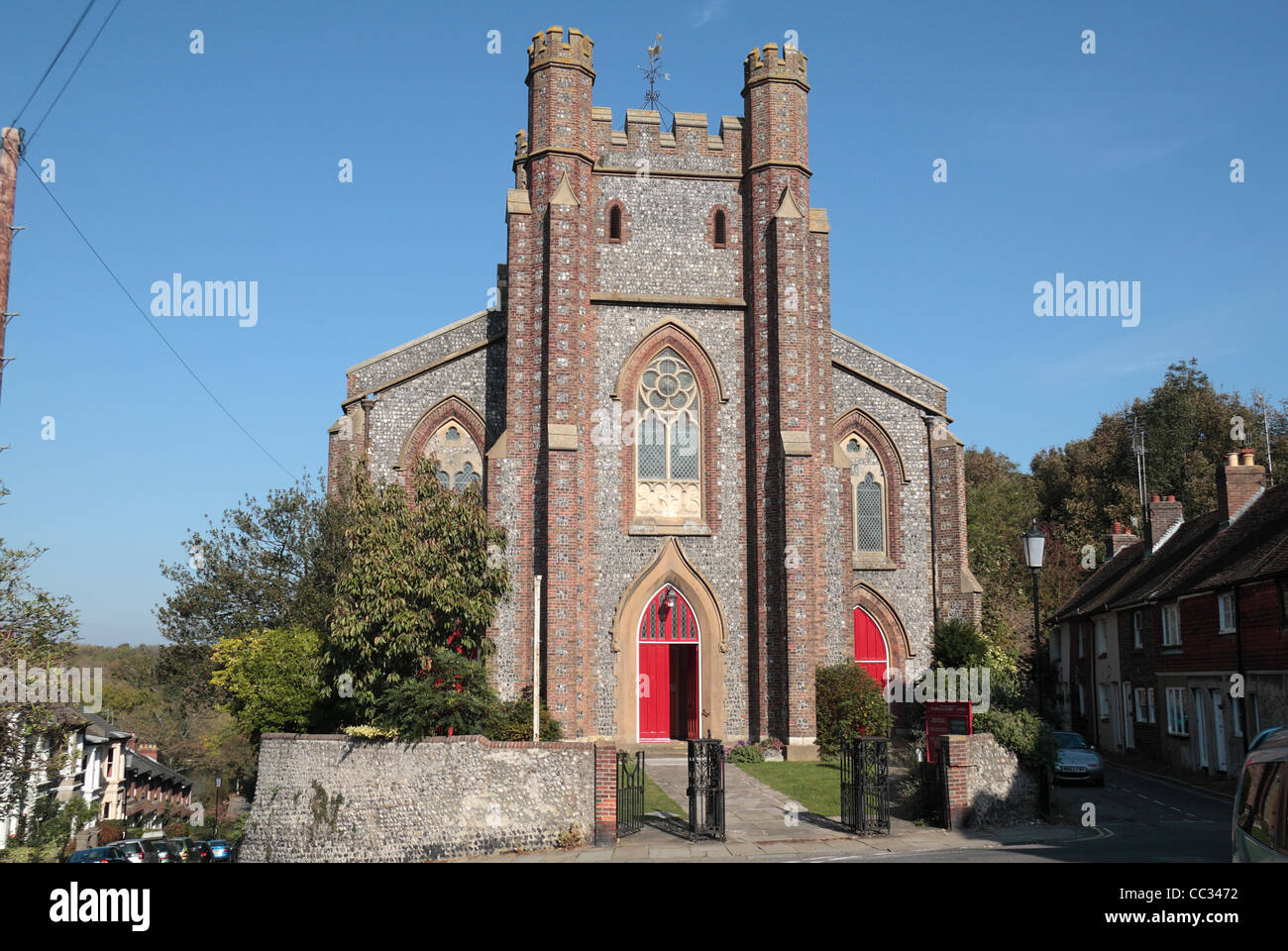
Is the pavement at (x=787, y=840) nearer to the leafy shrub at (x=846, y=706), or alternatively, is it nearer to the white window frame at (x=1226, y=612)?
the leafy shrub at (x=846, y=706)

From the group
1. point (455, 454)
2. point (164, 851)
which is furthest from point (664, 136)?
point (164, 851)

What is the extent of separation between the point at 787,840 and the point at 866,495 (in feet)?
51.3

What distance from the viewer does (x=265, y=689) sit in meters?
22.7

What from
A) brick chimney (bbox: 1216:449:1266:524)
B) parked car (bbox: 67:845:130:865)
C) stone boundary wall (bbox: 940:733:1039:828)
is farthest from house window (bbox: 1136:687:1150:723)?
parked car (bbox: 67:845:130:865)

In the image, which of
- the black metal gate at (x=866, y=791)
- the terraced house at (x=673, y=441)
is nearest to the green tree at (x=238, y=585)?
the terraced house at (x=673, y=441)

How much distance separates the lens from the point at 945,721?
18891 mm

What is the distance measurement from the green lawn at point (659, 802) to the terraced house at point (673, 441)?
13.8 ft

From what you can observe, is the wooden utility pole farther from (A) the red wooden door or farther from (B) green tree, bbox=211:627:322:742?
(A) the red wooden door

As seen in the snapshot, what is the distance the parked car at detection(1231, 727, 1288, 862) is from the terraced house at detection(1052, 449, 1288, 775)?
1677 cm

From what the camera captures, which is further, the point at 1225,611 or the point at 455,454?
the point at 455,454

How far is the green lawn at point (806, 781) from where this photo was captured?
19250mm

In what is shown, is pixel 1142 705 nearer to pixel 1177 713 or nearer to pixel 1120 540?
pixel 1177 713
